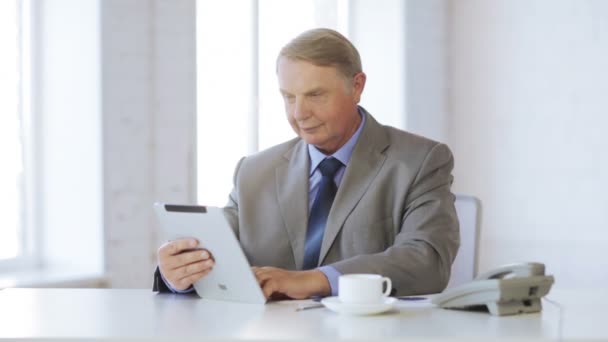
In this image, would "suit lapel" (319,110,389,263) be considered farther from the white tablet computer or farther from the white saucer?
the white saucer

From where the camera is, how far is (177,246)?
187 cm

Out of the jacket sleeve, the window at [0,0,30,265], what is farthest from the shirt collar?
the window at [0,0,30,265]

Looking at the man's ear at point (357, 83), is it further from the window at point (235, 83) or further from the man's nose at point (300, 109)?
the window at point (235, 83)

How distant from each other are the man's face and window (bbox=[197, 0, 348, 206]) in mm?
1733

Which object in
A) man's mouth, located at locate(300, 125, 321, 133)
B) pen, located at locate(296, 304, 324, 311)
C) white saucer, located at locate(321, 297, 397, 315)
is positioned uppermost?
man's mouth, located at locate(300, 125, 321, 133)

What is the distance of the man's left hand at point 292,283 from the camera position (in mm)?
1827

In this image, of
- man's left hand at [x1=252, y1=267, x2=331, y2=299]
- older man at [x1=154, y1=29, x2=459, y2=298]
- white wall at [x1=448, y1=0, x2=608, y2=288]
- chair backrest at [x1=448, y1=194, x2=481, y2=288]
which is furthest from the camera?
white wall at [x1=448, y1=0, x2=608, y2=288]

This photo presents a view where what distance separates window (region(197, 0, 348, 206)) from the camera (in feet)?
13.1

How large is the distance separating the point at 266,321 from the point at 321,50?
0.87m

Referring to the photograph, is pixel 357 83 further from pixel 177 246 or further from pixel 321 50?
pixel 177 246

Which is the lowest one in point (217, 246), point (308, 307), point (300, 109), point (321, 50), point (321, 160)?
point (308, 307)

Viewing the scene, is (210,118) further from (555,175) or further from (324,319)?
(324,319)

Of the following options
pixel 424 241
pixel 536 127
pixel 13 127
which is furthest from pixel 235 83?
pixel 424 241

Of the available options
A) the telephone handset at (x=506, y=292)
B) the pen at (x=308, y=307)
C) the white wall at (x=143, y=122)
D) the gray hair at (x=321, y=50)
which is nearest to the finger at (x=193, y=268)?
the pen at (x=308, y=307)
